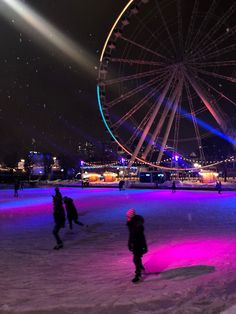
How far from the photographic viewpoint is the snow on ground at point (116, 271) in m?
6.64

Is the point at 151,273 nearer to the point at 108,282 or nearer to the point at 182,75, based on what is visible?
the point at 108,282

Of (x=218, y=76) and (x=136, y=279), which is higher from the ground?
(x=218, y=76)

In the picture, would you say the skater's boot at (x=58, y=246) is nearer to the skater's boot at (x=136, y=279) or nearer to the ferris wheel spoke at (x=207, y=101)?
the skater's boot at (x=136, y=279)

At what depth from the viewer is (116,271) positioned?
887cm

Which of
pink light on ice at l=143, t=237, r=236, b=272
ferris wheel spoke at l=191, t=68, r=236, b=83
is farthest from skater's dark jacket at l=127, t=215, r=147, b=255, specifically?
ferris wheel spoke at l=191, t=68, r=236, b=83

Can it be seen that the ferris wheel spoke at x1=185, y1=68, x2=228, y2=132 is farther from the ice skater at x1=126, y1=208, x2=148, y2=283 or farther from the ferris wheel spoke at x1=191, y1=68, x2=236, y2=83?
the ice skater at x1=126, y1=208, x2=148, y2=283

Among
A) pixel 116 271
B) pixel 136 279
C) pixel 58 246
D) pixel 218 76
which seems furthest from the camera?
pixel 218 76

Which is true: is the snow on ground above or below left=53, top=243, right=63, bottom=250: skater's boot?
below

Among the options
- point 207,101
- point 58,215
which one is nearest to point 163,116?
point 207,101

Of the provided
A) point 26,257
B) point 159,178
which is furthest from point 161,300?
point 159,178

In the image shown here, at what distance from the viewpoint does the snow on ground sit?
21.8 ft

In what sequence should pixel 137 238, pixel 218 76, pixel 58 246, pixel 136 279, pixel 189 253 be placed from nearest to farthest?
pixel 136 279
pixel 137 238
pixel 189 253
pixel 58 246
pixel 218 76

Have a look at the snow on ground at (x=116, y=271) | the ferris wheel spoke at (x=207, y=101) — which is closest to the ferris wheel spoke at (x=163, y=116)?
the ferris wheel spoke at (x=207, y=101)

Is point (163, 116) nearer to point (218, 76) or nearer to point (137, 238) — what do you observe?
point (218, 76)
